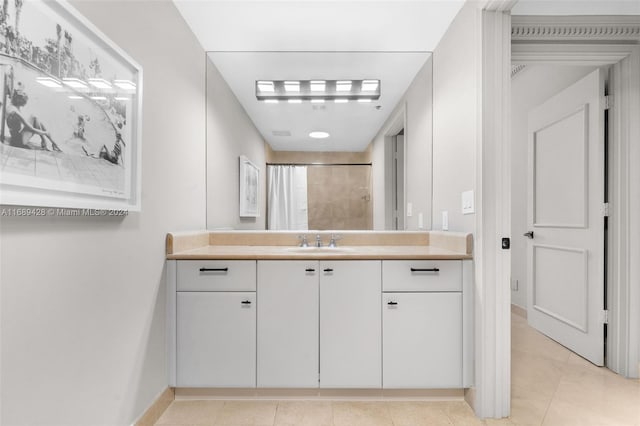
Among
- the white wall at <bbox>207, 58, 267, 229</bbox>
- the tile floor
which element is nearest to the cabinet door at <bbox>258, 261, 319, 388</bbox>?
the tile floor

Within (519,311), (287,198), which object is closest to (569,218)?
(519,311)

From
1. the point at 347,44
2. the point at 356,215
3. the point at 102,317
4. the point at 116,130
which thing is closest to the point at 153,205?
the point at 116,130

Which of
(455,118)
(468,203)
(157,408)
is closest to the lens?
(157,408)

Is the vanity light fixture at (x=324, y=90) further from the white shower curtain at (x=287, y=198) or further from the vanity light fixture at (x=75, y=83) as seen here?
the vanity light fixture at (x=75, y=83)

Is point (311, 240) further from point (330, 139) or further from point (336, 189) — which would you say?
point (330, 139)

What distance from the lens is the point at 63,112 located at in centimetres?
98

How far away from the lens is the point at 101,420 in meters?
1.19

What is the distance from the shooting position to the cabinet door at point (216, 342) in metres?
1.69

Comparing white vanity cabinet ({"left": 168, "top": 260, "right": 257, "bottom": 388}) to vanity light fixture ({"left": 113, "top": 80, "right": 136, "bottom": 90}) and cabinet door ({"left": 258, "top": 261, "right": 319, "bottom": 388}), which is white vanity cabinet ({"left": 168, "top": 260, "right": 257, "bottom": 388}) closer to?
cabinet door ({"left": 258, "top": 261, "right": 319, "bottom": 388})

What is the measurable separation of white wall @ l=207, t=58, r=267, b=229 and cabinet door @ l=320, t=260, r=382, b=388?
82 cm

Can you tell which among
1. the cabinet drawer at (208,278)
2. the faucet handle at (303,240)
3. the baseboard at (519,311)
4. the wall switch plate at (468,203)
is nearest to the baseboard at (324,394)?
the cabinet drawer at (208,278)

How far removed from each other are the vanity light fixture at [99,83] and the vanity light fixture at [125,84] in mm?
41

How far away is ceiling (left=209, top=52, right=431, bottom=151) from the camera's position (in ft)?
7.23

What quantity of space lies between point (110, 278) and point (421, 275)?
1468 mm
